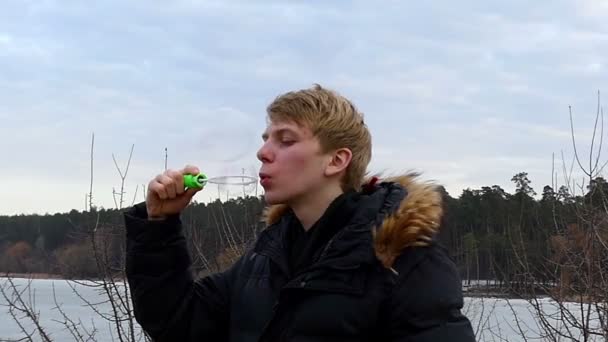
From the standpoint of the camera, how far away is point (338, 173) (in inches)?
90.7

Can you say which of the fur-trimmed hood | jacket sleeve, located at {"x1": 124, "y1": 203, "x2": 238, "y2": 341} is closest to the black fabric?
the fur-trimmed hood

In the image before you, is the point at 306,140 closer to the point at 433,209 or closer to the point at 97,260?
the point at 433,209

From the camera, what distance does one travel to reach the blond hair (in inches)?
89.9

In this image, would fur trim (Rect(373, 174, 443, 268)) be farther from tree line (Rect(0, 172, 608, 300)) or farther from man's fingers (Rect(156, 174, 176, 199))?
tree line (Rect(0, 172, 608, 300))

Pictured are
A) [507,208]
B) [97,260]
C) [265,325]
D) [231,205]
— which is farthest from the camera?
[507,208]

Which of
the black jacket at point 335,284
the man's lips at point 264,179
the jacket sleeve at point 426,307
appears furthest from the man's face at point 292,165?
the jacket sleeve at point 426,307

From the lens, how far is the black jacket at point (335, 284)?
205cm

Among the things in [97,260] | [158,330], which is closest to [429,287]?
[158,330]

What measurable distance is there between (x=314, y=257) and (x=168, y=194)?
1.46 ft

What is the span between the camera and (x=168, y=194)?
2326 mm

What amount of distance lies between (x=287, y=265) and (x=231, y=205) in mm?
5963

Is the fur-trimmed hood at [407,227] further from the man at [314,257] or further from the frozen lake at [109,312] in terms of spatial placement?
the frozen lake at [109,312]

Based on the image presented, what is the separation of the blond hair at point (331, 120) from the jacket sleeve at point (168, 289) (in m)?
0.45

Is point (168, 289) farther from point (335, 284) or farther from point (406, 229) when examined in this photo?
point (406, 229)
